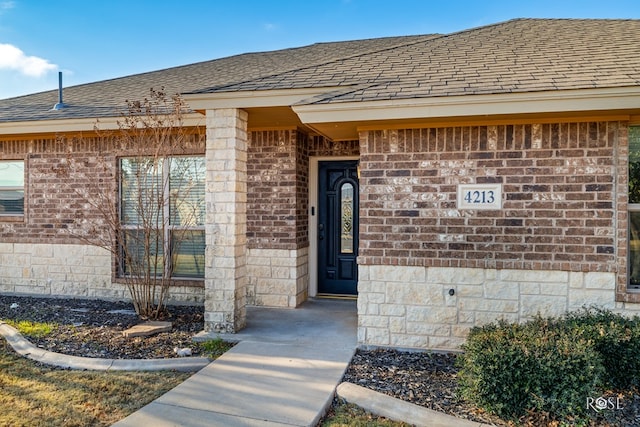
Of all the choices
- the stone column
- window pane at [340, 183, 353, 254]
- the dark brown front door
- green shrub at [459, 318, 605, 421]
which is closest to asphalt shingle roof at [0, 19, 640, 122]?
the stone column

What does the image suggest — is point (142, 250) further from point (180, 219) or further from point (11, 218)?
point (11, 218)

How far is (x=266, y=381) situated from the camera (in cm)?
415

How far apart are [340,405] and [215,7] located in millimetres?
11484

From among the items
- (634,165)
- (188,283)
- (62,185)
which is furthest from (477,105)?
(62,185)

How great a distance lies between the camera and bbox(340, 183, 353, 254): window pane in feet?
25.0

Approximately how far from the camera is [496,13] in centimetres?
1230

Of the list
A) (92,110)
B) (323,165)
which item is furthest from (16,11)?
(323,165)

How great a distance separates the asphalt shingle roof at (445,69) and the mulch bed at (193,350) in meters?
2.85

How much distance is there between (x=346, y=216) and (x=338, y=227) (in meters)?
0.24

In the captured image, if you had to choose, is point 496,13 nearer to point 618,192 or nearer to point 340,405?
point 618,192

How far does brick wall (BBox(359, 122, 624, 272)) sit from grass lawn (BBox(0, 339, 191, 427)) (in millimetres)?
2704

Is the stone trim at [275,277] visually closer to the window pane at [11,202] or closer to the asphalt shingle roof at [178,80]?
the asphalt shingle roof at [178,80]

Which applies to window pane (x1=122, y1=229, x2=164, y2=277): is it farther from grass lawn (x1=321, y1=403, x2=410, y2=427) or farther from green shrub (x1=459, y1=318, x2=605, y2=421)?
green shrub (x1=459, y1=318, x2=605, y2=421)

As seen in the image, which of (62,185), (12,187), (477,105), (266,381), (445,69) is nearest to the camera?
(266,381)
